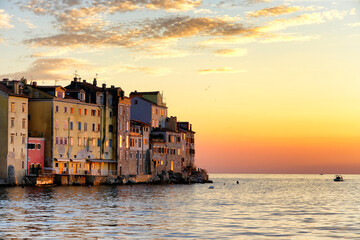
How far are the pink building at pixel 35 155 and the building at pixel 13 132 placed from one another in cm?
119

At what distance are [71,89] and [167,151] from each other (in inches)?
1236

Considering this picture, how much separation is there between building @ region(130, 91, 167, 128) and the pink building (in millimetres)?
34915

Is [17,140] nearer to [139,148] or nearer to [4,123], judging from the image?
[4,123]

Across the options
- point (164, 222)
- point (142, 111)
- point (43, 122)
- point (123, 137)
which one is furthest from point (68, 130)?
point (164, 222)

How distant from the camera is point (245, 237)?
37219mm

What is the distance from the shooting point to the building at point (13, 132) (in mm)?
96125

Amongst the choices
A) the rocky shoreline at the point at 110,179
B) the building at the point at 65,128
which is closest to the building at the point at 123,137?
the rocky shoreline at the point at 110,179

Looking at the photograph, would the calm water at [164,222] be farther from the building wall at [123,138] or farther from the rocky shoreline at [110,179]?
the building wall at [123,138]

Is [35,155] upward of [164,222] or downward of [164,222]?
upward

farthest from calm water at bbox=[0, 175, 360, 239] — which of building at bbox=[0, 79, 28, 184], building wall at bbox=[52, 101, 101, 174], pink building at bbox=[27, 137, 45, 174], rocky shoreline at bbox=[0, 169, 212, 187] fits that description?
building wall at bbox=[52, 101, 101, 174]

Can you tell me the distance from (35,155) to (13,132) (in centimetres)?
588

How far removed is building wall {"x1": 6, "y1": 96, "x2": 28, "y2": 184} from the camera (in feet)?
317

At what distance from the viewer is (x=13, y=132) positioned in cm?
9744

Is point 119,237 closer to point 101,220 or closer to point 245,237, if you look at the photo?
point 245,237
